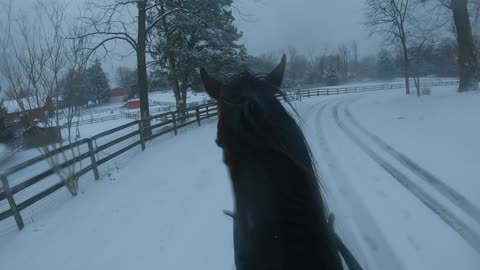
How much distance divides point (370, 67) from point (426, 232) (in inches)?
3938

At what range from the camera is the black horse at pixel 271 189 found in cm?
100

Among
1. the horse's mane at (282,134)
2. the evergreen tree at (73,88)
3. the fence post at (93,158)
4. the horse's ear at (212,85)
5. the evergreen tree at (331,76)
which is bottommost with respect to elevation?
the fence post at (93,158)

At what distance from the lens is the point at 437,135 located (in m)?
8.08

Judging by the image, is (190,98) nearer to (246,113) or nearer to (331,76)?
(331,76)

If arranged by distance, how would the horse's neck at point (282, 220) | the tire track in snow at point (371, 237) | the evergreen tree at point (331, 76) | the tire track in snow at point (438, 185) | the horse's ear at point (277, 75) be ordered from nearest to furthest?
the horse's neck at point (282, 220), the horse's ear at point (277, 75), the tire track in snow at point (371, 237), the tire track in snow at point (438, 185), the evergreen tree at point (331, 76)

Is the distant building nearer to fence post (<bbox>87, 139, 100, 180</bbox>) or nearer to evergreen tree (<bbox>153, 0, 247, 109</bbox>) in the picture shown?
evergreen tree (<bbox>153, 0, 247, 109</bbox>)

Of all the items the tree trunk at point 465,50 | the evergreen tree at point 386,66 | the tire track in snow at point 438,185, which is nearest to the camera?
the tire track in snow at point 438,185

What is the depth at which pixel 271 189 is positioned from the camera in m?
1.05

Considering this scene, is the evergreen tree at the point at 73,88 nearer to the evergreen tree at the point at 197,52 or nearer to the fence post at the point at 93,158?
the fence post at the point at 93,158

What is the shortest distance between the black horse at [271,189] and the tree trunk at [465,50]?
15865 millimetres

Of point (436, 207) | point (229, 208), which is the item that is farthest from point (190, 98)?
point (436, 207)

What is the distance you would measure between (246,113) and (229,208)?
399 cm

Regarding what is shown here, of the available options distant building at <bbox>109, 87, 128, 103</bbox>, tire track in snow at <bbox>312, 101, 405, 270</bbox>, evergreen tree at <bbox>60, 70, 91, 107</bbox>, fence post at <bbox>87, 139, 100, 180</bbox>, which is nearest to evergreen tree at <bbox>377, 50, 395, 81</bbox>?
distant building at <bbox>109, 87, 128, 103</bbox>

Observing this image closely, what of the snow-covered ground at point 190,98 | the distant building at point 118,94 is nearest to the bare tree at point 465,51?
the snow-covered ground at point 190,98
